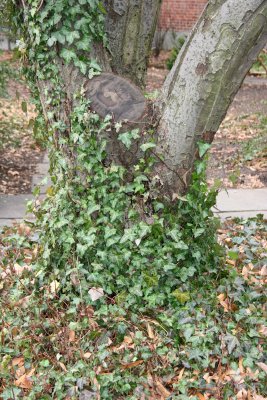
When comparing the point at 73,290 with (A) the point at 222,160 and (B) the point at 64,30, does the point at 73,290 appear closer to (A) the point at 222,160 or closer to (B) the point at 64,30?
(B) the point at 64,30

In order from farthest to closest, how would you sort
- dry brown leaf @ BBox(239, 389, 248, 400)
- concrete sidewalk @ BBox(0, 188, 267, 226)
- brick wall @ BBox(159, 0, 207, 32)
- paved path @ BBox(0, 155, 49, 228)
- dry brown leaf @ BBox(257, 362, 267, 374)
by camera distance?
brick wall @ BBox(159, 0, 207, 32)
concrete sidewalk @ BBox(0, 188, 267, 226)
paved path @ BBox(0, 155, 49, 228)
dry brown leaf @ BBox(257, 362, 267, 374)
dry brown leaf @ BBox(239, 389, 248, 400)

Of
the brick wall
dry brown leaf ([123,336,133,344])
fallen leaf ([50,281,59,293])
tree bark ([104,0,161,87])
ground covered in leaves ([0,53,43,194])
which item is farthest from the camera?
the brick wall

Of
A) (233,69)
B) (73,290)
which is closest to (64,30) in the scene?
(233,69)

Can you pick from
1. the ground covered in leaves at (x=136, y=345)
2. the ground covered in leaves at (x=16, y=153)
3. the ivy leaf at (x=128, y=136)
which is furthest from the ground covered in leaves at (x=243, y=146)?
the ground covered in leaves at (x=16, y=153)

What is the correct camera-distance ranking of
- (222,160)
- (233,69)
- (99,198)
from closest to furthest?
(233,69) → (99,198) → (222,160)

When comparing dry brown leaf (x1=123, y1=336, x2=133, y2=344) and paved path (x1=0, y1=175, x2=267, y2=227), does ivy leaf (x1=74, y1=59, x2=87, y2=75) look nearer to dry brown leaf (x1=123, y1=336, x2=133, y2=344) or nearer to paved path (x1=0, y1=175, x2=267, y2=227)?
dry brown leaf (x1=123, y1=336, x2=133, y2=344)

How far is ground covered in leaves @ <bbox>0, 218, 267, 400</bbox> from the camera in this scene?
3455 millimetres

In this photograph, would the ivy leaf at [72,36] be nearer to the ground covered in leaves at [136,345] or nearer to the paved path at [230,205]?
the ground covered in leaves at [136,345]

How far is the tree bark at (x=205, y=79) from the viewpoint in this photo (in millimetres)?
3445

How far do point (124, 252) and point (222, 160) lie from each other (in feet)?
17.1

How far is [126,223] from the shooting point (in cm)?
383

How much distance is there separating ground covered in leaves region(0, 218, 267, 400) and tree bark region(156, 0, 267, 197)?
783 mm

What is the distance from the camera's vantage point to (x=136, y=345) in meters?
3.61

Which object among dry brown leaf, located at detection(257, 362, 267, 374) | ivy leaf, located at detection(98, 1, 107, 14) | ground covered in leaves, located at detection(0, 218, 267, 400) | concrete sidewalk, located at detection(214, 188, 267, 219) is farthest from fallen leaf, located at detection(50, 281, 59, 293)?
concrete sidewalk, located at detection(214, 188, 267, 219)
